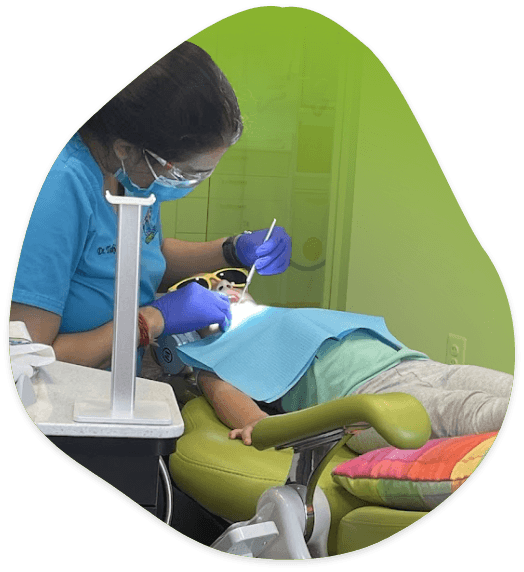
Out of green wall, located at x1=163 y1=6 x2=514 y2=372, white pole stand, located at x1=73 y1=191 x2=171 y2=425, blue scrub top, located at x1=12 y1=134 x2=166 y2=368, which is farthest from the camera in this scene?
green wall, located at x1=163 y1=6 x2=514 y2=372

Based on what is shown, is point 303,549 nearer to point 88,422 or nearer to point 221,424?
point 221,424

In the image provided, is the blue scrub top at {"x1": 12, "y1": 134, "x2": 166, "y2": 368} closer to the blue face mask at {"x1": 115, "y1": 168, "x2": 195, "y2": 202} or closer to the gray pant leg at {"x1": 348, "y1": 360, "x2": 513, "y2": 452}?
the blue face mask at {"x1": 115, "y1": 168, "x2": 195, "y2": 202}

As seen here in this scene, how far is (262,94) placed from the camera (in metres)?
2.06

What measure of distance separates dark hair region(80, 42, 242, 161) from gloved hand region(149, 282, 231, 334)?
280 millimetres

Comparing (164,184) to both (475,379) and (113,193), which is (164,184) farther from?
(475,379)

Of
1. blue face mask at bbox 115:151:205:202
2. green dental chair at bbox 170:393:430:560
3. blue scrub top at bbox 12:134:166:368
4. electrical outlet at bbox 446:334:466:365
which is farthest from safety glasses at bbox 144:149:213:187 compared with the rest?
electrical outlet at bbox 446:334:466:365

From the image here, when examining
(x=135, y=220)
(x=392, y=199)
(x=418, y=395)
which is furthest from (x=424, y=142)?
(x=135, y=220)

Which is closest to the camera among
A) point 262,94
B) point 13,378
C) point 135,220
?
point 135,220

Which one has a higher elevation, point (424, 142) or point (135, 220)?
point (424, 142)

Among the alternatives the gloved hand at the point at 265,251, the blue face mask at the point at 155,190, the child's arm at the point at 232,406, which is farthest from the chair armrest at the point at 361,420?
the blue face mask at the point at 155,190

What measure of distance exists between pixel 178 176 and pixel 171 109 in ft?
0.45

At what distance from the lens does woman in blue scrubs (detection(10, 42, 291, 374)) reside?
6.38ft

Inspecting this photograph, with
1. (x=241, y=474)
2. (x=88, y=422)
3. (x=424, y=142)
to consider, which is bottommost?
(x=241, y=474)

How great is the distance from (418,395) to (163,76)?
2.72 ft
